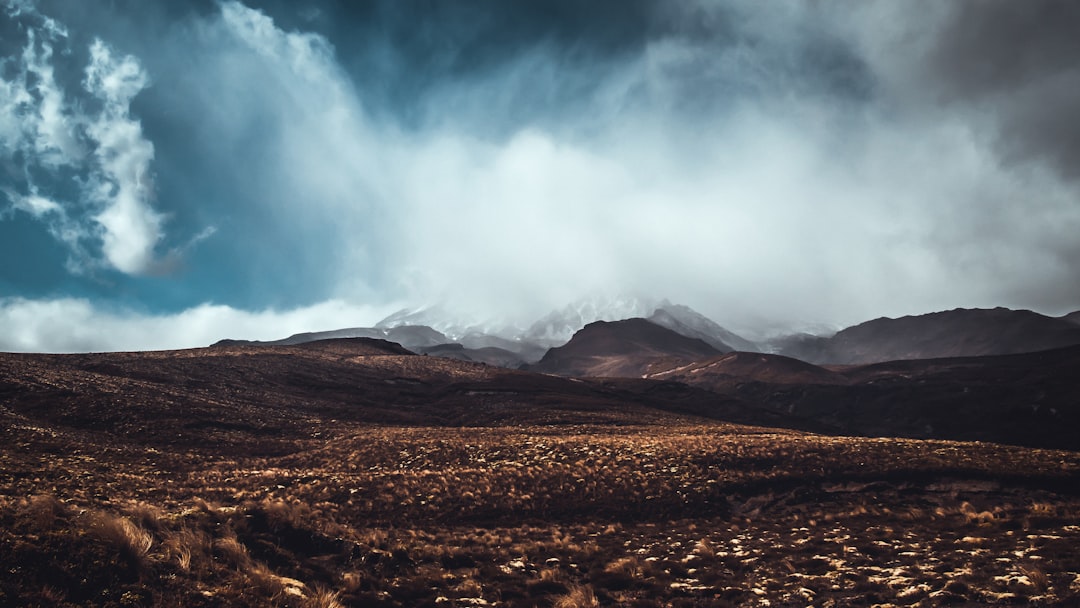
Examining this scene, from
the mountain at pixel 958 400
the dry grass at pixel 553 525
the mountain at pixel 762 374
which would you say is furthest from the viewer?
the mountain at pixel 762 374

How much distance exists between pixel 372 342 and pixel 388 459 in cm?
10186

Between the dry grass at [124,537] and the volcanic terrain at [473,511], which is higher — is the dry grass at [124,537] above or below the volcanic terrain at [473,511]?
above

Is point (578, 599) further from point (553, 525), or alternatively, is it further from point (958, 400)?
point (958, 400)

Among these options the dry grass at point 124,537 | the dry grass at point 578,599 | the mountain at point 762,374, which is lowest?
the dry grass at point 578,599

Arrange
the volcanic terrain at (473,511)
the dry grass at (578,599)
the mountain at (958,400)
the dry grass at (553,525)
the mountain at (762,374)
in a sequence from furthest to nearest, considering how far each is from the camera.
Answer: the mountain at (762,374)
the mountain at (958,400)
the dry grass at (578,599)
the volcanic terrain at (473,511)
the dry grass at (553,525)

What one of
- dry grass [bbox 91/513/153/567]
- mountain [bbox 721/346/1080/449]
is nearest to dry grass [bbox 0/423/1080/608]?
dry grass [bbox 91/513/153/567]

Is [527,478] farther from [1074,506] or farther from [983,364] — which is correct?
[983,364]

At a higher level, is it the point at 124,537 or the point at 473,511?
the point at 124,537

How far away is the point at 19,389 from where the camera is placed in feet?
138

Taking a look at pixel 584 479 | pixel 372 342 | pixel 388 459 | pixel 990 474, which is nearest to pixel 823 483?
pixel 990 474

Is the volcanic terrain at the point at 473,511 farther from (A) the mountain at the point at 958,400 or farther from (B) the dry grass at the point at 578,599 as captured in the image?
(A) the mountain at the point at 958,400

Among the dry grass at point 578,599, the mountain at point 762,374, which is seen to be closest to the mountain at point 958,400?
the mountain at point 762,374

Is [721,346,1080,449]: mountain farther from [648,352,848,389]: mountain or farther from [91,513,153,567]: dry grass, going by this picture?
[91,513,153,567]: dry grass

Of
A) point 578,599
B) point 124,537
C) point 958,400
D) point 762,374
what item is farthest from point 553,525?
point 762,374
